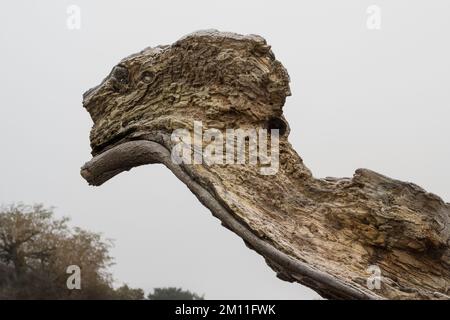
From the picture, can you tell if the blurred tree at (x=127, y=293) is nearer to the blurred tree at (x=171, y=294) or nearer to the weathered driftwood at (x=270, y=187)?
the blurred tree at (x=171, y=294)

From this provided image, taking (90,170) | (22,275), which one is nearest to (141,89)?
(90,170)

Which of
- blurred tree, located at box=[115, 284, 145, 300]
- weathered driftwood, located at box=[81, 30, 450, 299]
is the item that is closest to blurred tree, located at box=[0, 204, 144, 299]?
blurred tree, located at box=[115, 284, 145, 300]

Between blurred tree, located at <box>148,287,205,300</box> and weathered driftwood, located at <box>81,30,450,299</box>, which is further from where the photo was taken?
blurred tree, located at <box>148,287,205,300</box>

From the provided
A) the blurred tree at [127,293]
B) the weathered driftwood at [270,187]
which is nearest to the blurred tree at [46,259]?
the blurred tree at [127,293]

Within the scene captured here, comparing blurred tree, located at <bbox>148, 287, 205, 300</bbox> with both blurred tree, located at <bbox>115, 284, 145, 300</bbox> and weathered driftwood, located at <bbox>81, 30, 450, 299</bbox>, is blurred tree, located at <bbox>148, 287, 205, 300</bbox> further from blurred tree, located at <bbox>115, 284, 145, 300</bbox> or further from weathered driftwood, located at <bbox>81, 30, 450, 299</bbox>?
weathered driftwood, located at <bbox>81, 30, 450, 299</bbox>

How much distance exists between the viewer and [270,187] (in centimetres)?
370

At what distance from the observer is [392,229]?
3.65 meters

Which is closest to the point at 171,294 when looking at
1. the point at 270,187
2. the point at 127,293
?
the point at 127,293

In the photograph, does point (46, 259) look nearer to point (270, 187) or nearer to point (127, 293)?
point (127, 293)

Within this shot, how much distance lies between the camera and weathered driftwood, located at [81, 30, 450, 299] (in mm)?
3320

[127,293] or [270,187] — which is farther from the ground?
[270,187]

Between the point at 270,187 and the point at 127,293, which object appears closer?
the point at 270,187
